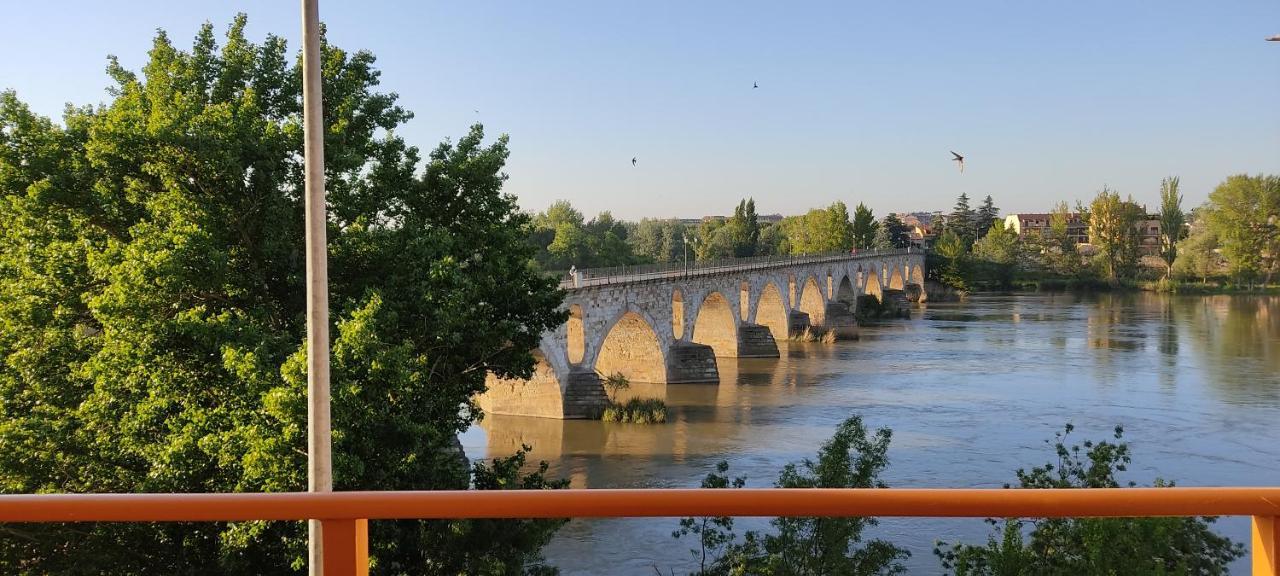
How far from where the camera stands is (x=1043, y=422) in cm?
2547

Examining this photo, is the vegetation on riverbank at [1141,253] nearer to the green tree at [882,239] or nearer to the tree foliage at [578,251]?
the green tree at [882,239]

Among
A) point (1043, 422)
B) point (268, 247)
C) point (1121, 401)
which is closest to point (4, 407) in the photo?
point (268, 247)

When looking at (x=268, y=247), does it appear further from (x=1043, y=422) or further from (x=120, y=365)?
(x=1043, y=422)

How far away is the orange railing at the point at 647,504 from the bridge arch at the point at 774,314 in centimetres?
4732

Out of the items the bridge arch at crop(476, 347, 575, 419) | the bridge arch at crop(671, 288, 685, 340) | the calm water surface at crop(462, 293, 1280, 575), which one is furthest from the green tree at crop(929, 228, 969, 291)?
the bridge arch at crop(476, 347, 575, 419)

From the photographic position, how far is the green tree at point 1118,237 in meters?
82.5

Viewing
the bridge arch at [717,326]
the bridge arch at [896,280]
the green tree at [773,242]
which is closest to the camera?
the bridge arch at [717,326]

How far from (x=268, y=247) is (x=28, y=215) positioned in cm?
302

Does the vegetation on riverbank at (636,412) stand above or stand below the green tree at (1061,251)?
below

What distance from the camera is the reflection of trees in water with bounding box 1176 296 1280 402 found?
99.6ft

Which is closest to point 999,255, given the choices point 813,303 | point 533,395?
point 813,303

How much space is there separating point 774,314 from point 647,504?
48.4 metres

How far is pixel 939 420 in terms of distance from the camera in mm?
25984

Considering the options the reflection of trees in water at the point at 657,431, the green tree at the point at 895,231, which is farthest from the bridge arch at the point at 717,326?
the green tree at the point at 895,231
